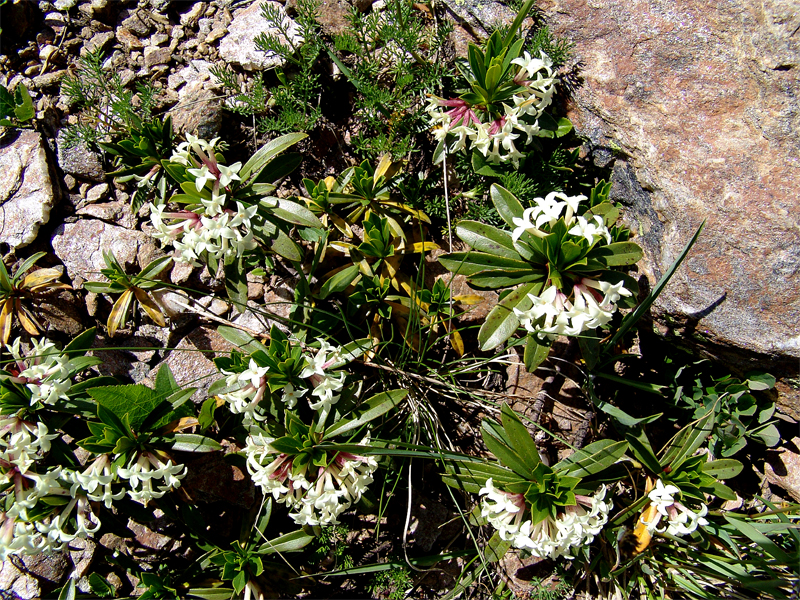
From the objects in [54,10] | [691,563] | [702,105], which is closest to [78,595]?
[691,563]

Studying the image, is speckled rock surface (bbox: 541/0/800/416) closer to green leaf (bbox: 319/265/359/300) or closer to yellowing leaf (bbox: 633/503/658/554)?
yellowing leaf (bbox: 633/503/658/554)

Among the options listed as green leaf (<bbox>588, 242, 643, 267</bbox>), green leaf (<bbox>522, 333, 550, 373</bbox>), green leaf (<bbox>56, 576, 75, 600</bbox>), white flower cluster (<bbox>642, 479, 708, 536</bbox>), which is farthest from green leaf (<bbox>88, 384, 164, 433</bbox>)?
white flower cluster (<bbox>642, 479, 708, 536</bbox>)

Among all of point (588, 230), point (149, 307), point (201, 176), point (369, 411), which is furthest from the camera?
point (149, 307)

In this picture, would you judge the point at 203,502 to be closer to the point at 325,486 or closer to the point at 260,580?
the point at 260,580

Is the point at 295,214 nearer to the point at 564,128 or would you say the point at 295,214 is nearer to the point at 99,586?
the point at 564,128

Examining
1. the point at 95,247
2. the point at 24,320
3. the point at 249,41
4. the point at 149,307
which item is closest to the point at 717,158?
the point at 249,41

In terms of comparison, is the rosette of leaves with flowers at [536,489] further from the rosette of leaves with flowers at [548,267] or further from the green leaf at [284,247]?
the green leaf at [284,247]

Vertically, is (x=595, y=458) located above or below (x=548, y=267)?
below
